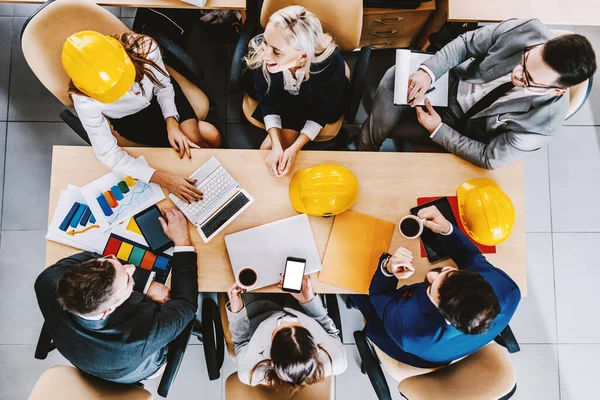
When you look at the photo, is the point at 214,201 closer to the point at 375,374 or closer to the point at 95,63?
the point at 95,63

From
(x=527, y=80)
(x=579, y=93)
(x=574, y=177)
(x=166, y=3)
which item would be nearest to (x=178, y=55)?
(x=166, y=3)

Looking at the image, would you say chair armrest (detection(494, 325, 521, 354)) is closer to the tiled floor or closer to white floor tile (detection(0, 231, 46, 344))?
the tiled floor

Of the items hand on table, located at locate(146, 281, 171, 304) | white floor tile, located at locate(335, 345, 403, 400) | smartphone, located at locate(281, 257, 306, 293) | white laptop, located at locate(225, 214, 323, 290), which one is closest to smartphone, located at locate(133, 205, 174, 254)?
hand on table, located at locate(146, 281, 171, 304)

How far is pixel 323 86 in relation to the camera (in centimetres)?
199

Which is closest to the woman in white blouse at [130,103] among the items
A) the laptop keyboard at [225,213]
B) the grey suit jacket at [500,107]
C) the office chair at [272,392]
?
the laptop keyboard at [225,213]

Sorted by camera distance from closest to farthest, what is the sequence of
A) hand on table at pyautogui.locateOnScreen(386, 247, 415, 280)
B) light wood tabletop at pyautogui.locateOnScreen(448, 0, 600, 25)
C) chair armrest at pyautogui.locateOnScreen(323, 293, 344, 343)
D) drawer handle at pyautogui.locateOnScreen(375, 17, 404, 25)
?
hand on table at pyautogui.locateOnScreen(386, 247, 415, 280)
chair armrest at pyautogui.locateOnScreen(323, 293, 344, 343)
light wood tabletop at pyautogui.locateOnScreen(448, 0, 600, 25)
drawer handle at pyautogui.locateOnScreen(375, 17, 404, 25)

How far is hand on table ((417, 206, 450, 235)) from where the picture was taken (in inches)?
68.2

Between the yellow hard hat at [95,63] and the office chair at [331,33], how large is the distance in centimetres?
64

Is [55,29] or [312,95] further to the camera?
[312,95]

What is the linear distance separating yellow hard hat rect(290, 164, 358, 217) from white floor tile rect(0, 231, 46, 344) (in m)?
1.75

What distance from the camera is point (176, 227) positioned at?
1747 millimetres

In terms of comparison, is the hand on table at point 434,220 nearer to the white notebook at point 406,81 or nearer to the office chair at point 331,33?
the white notebook at point 406,81

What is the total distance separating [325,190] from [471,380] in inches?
37.2

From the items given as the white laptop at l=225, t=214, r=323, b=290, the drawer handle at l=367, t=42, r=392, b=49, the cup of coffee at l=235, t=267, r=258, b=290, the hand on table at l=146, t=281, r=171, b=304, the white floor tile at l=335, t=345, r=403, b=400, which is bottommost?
the white floor tile at l=335, t=345, r=403, b=400
